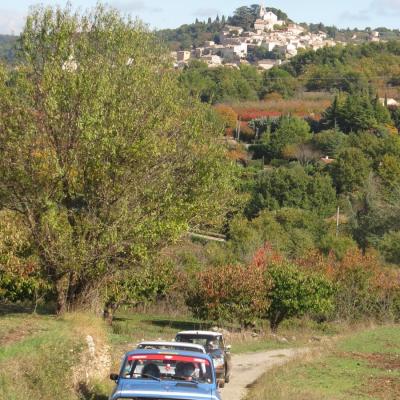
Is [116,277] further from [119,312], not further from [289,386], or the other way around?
[119,312]

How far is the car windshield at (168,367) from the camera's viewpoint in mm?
12445

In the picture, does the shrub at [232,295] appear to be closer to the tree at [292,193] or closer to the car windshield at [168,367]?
the car windshield at [168,367]

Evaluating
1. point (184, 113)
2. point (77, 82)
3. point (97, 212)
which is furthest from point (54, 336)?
point (184, 113)

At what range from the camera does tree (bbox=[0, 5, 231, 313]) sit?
70.4ft

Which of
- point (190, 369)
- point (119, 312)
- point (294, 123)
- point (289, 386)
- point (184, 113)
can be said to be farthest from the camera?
point (294, 123)

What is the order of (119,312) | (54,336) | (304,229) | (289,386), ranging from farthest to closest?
(304,229)
(119,312)
(289,386)
(54,336)

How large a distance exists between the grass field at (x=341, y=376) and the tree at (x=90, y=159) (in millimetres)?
5283

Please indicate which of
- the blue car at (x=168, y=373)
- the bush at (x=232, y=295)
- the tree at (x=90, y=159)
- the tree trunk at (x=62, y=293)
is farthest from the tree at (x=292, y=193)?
the blue car at (x=168, y=373)

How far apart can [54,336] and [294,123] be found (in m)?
105

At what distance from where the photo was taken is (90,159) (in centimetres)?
2161

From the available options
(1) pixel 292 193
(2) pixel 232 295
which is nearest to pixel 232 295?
(2) pixel 232 295

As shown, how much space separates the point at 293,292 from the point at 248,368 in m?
15.3

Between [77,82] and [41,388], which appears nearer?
[41,388]

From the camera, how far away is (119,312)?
49.9 meters
